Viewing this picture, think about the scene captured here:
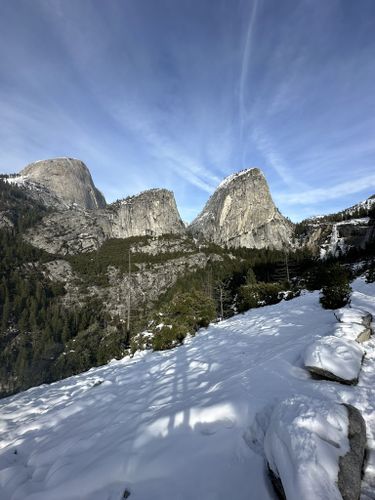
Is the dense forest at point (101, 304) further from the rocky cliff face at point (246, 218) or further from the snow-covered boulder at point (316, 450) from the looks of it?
the rocky cliff face at point (246, 218)

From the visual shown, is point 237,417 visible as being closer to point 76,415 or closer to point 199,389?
point 199,389

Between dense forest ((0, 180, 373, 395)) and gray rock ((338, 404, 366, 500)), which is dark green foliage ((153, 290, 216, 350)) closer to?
dense forest ((0, 180, 373, 395))

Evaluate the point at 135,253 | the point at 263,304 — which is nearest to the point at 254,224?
the point at 135,253

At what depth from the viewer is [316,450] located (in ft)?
8.95

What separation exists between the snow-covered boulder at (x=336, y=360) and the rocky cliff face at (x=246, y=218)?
132 meters

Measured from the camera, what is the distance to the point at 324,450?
2746 millimetres

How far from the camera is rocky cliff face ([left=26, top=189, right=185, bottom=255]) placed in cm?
10719

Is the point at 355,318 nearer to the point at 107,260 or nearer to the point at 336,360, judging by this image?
the point at 336,360

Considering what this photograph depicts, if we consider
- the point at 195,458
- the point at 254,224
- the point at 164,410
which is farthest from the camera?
the point at 254,224

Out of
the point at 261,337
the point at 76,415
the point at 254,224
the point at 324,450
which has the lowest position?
the point at 76,415

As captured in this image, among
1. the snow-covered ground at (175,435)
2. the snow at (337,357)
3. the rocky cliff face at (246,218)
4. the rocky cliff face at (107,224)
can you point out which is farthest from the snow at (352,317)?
the rocky cliff face at (246,218)

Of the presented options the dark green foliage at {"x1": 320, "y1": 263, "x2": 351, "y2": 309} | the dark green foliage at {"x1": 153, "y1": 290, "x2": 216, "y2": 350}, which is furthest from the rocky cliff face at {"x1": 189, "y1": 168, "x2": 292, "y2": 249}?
the dark green foliage at {"x1": 320, "y1": 263, "x2": 351, "y2": 309}

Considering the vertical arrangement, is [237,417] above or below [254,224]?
below

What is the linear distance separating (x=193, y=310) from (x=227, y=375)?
11.6 meters
